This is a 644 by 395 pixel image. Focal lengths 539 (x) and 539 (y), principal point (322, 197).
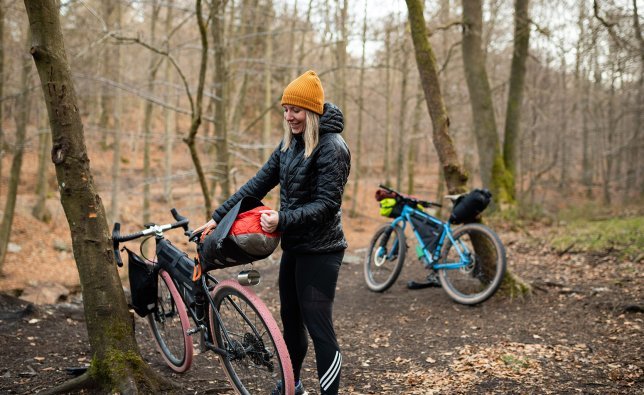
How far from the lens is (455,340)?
4.88 meters

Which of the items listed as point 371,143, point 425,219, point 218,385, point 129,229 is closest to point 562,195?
point 371,143

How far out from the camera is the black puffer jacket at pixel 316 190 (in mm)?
2869

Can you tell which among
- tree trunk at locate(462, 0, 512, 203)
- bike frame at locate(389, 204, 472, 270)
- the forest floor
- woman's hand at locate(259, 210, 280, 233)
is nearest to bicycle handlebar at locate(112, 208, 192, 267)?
the forest floor

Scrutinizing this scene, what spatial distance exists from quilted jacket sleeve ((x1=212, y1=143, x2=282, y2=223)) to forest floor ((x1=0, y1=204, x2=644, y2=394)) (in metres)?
1.23

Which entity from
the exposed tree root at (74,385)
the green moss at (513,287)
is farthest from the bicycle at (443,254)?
the exposed tree root at (74,385)

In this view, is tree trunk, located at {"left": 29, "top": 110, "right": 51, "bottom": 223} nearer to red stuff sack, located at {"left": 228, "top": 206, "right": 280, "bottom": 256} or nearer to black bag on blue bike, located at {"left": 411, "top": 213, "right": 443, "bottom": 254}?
black bag on blue bike, located at {"left": 411, "top": 213, "right": 443, "bottom": 254}

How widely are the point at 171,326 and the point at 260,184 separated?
1.47 m

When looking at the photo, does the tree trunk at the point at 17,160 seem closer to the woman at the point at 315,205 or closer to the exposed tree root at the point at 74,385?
the exposed tree root at the point at 74,385

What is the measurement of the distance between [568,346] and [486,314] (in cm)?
111

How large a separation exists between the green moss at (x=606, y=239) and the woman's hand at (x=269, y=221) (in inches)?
242

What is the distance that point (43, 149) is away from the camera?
16656 mm

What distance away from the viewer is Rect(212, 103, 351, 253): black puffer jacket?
2.87 meters

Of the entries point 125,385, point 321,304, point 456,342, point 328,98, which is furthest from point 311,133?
point 328,98

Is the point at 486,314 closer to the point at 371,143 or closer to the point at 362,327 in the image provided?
the point at 362,327
